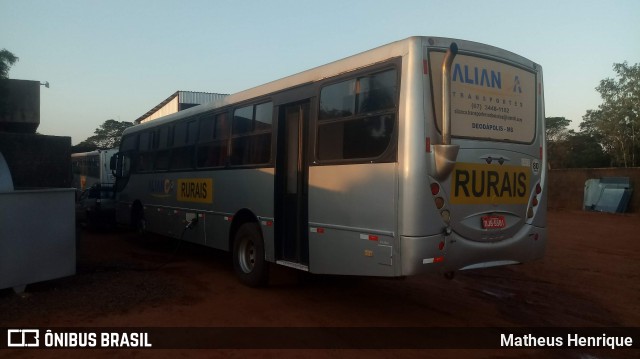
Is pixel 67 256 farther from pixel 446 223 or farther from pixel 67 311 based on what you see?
pixel 446 223

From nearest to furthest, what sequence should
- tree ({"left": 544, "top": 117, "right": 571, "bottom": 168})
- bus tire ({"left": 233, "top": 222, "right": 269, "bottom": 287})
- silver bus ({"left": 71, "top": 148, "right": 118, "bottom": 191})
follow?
bus tire ({"left": 233, "top": 222, "right": 269, "bottom": 287}), silver bus ({"left": 71, "top": 148, "right": 118, "bottom": 191}), tree ({"left": 544, "top": 117, "right": 571, "bottom": 168})

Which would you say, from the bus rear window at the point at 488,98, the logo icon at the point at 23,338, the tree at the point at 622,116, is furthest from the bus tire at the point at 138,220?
the tree at the point at 622,116

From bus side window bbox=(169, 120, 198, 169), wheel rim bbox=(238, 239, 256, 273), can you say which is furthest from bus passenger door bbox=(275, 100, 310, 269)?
bus side window bbox=(169, 120, 198, 169)

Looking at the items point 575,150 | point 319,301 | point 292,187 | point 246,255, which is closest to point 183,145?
point 246,255

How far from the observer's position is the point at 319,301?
283 inches

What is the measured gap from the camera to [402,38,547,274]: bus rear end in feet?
17.6

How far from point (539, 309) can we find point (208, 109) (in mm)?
6755

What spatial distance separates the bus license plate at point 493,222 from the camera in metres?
5.85

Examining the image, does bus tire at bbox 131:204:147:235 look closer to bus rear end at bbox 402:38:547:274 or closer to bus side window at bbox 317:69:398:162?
bus side window at bbox 317:69:398:162

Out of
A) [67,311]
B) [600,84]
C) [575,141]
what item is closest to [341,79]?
[67,311]

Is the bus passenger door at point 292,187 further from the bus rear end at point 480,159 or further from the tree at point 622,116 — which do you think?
the tree at point 622,116

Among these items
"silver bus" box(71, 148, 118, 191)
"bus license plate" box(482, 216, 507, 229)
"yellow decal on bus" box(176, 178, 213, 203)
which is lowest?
"bus license plate" box(482, 216, 507, 229)

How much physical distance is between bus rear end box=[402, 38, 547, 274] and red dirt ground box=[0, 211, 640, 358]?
1059 millimetres

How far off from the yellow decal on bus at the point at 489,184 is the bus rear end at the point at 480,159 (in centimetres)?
1
